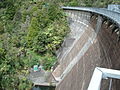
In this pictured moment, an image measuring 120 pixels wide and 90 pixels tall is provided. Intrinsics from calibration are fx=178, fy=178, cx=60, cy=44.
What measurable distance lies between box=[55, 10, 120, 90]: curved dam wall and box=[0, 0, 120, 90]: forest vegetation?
2.29 meters

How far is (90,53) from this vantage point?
1209 centimetres

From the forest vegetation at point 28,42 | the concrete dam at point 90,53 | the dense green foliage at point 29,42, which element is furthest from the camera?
the dense green foliage at point 29,42

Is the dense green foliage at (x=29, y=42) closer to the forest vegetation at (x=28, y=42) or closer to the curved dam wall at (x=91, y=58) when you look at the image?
the forest vegetation at (x=28, y=42)

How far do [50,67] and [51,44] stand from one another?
91.1 inches

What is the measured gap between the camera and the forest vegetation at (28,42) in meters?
11.4

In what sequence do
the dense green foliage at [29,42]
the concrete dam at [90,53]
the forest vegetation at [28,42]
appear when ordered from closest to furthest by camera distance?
1. the concrete dam at [90,53]
2. the forest vegetation at [28,42]
3. the dense green foliage at [29,42]

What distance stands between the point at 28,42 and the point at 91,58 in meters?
9.56

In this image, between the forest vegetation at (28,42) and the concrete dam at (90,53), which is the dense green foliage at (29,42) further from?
the concrete dam at (90,53)

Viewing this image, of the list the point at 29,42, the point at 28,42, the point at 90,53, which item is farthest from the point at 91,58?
the point at 28,42

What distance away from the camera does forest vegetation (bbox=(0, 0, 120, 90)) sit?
37.5 ft

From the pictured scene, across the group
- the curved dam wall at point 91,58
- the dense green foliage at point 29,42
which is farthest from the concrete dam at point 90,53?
the dense green foliage at point 29,42

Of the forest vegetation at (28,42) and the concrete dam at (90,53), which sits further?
the forest vegetation at (28,42)

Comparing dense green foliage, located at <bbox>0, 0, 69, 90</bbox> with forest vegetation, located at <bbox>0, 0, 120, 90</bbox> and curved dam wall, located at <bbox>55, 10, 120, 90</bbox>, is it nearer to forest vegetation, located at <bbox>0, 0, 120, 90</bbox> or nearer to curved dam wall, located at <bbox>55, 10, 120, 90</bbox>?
forest vegetation, located at <bbox>0, 0, 120, 90</bbox>

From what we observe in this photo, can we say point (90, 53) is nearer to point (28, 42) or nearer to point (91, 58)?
point (91, 58)
